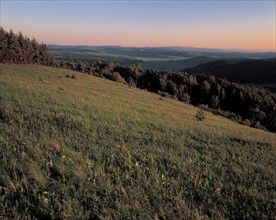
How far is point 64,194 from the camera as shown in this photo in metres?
4.74

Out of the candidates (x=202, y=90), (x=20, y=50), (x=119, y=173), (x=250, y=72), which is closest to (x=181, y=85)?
(x=202, y=90)

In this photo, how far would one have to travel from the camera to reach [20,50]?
60.5 metres

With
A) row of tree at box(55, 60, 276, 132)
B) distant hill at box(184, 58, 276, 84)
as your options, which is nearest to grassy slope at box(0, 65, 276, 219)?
row of tree at box(55, 60, 276, 132)

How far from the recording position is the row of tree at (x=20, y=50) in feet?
182

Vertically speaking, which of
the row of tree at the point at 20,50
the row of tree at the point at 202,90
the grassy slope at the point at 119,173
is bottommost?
the row of tree at the point at 202,90

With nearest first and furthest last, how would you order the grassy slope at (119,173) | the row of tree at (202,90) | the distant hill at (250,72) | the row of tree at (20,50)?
the grassy slope at (119,173) → the row of tree at (20,50) → the row of tree at (202,90) → the distant hill at (250,72)

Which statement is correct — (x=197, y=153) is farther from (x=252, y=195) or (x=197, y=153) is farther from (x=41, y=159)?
(x=41, y=159)

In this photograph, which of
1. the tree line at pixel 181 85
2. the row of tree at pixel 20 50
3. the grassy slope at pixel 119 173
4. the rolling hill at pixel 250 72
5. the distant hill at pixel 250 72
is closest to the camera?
the grassy slope at pixel 119 173

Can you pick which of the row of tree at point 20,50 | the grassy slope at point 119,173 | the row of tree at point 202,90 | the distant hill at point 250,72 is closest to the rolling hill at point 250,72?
the distant hill at point 250,72

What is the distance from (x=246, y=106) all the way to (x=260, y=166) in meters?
83.2

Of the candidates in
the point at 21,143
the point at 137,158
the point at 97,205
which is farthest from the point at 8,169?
the point at 137,158

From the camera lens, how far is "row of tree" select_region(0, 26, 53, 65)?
55.6 m

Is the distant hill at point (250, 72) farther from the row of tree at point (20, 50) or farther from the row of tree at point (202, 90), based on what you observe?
the row of tree at point (20, 50)

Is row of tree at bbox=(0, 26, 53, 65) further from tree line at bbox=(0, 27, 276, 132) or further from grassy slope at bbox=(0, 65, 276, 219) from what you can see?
grassy slope at bbox=(0, 65, 276, 219)
